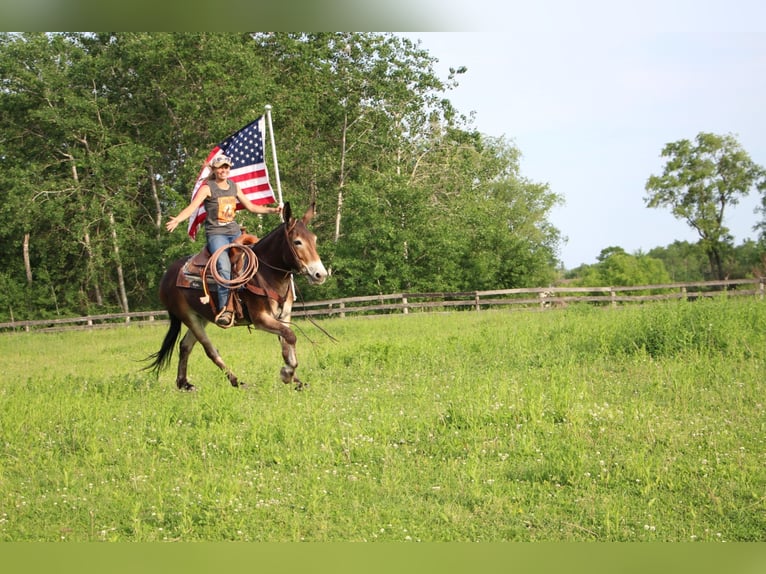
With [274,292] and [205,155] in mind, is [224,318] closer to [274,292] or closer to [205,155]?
[274,292]

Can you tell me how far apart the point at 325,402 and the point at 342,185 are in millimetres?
27080

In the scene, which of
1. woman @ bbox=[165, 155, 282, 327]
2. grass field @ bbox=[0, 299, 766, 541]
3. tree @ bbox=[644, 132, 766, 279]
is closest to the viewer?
grass field @ bbox=[0, 299, 766, 541]

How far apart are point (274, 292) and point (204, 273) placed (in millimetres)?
933

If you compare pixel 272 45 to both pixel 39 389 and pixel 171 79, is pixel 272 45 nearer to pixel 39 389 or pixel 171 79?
pixel 171 79

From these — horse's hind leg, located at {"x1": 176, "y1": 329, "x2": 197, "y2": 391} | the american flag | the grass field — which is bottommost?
the grass field

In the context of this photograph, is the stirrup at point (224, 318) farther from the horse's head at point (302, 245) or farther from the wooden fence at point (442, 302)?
the wooden fence at point (442, 302)

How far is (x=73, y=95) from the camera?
3172 cm

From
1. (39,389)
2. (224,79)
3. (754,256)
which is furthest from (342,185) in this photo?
(754,256)

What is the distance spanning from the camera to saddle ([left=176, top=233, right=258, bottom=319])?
9.54 m

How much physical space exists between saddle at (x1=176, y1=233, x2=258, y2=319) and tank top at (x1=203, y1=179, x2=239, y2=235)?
259mm

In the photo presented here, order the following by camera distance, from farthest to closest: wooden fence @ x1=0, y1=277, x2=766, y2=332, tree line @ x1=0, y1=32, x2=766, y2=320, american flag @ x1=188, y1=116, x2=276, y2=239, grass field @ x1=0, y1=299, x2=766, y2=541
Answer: tree line @ x1=0, y1=32, x2=766, y2=320, wooden fence @ x1=0, y1=277, x2=766, y2=332, american flag @ x1=188, y1=116, x2=276, y2=239, grass field @ x1=0, y1=299, x2=766, y2=541

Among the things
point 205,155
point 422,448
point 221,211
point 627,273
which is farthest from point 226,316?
point 627,273

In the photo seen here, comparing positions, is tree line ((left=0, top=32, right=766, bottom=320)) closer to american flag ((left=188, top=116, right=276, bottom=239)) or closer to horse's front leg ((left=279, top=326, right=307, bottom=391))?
american flag ((left=188, top=116, right=276, bottom=239))

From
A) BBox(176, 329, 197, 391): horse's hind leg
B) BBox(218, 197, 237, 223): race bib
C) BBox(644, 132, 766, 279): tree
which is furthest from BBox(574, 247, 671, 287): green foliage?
BBox(218, 197, 237, 223): race bib
